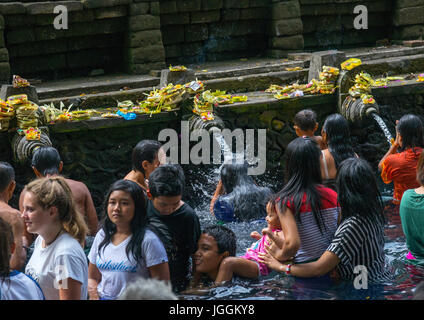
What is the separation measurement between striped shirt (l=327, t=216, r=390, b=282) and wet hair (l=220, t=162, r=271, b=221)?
6.83 ft

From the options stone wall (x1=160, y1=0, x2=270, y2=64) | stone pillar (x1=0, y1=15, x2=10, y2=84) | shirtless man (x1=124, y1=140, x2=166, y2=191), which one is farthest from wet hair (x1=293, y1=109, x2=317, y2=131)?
stone wall (x1=160, y1=0, x2=270, y2=64)

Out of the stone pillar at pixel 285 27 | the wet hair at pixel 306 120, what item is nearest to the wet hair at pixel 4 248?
the wet hair at pixel 306 120

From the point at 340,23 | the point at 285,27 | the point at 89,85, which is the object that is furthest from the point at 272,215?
the point at 340,23

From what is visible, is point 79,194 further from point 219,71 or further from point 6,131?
point 219,71

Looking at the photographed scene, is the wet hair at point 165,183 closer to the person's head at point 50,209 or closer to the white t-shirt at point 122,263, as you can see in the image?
the white t-shirt at point 122,263

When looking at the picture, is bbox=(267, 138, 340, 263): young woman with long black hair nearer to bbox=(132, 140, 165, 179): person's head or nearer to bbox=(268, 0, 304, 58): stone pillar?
bbox=(132, 140, 165, 179): person's head

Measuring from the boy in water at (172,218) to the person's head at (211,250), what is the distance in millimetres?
59

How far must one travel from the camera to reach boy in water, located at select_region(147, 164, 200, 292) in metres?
4.34

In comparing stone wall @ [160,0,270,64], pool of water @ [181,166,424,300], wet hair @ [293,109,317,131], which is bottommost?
pool of water @ [181,166,424,300]

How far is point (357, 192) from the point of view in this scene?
413 cm

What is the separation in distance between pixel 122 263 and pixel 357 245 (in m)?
1.50

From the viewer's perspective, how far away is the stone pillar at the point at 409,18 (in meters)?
14.1

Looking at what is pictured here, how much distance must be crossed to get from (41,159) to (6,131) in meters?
2.04
